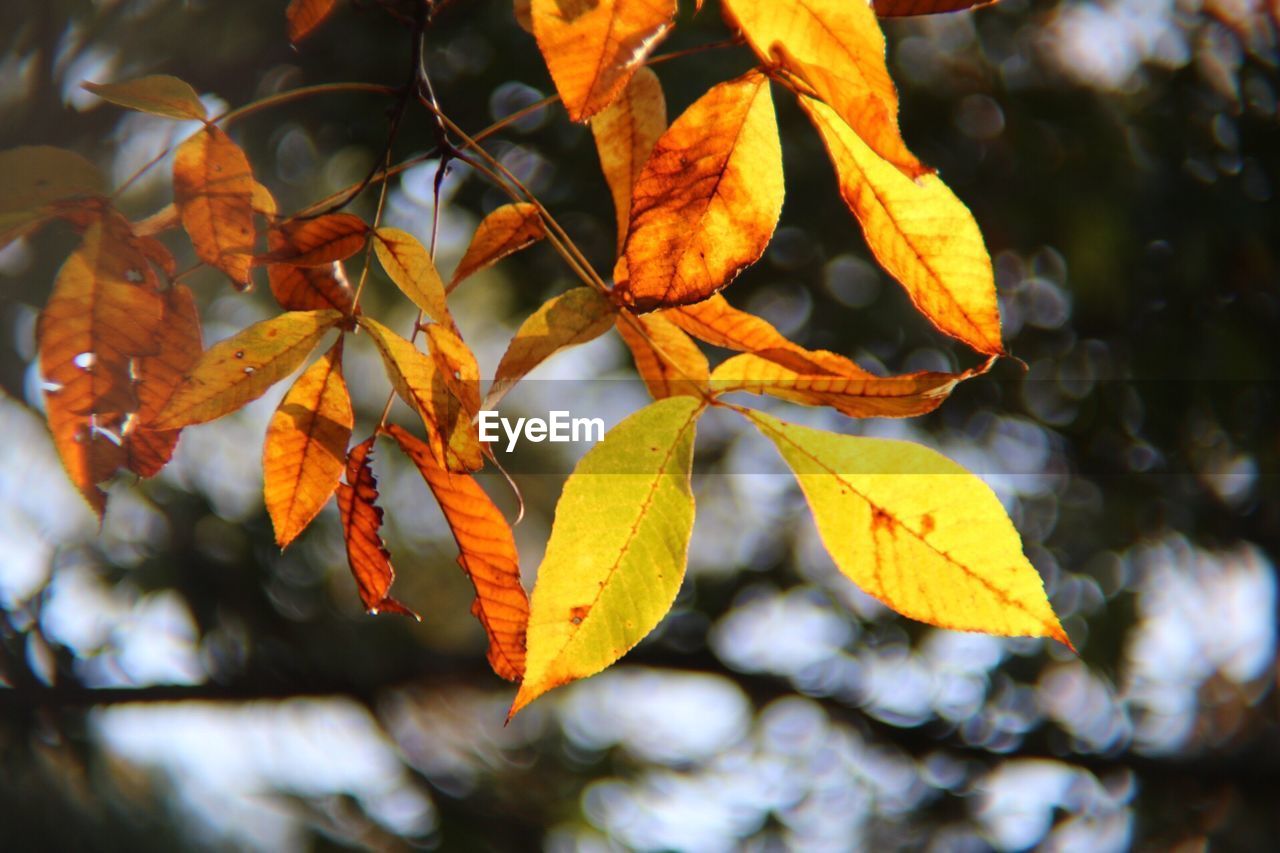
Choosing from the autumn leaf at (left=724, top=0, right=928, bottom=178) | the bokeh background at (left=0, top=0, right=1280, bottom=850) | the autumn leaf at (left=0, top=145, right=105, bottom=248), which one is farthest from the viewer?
the bokeh background at (left=0, top=0, right=1280, bottom=850)

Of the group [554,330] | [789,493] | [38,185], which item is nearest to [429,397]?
[554,330]

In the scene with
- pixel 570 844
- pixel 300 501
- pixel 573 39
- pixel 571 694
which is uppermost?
pixel 573 39

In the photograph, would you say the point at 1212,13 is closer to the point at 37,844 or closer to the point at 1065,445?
the point at 1065,445

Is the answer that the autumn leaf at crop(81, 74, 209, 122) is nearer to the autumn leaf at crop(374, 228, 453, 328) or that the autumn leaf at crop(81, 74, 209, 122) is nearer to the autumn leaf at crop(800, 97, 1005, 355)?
the autumn leaf at crop(374, 228, 453, 328)

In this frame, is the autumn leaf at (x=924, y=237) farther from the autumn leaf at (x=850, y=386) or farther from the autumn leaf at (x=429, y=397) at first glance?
the autumn leaf at (x=429, y=397)

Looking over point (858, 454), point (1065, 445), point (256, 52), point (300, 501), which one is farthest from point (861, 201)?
point (1065, 445)

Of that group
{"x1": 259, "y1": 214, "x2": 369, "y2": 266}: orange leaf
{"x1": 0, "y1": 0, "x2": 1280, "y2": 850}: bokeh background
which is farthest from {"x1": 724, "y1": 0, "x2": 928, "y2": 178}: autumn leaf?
{"x1": 0, "y1": 0, "x2": 1280, "y2": 850}: bokeh background
